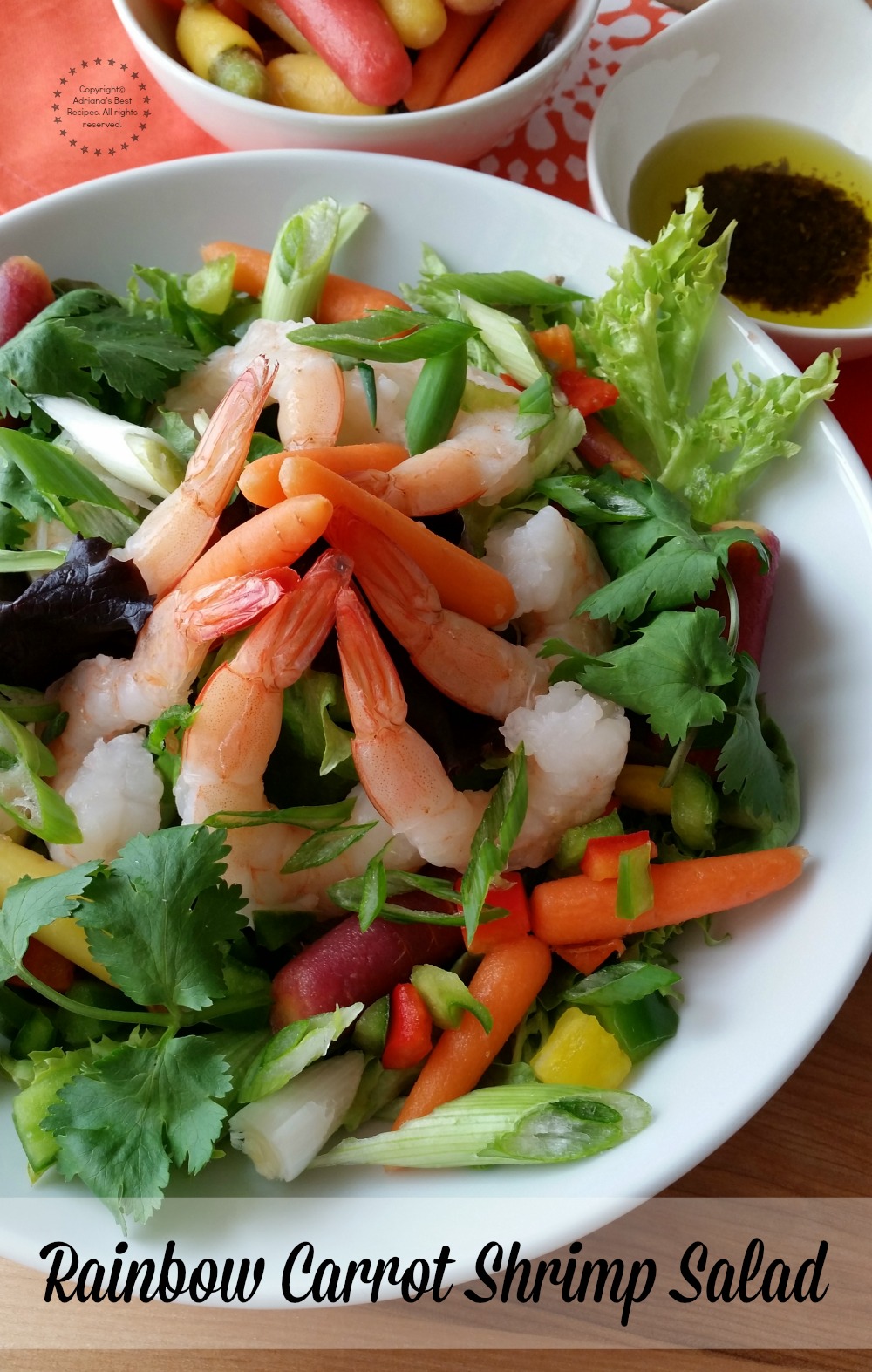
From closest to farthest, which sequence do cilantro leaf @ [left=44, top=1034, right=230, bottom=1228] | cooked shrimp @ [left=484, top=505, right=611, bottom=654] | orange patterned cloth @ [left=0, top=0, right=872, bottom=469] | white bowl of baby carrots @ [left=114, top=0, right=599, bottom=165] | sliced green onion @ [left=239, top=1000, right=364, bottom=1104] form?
cilantro leaf @ [left=44, top=1034, right=230, bottom=1228], sliced green onion @ [left=239, top=1000, right=364, bottom=1104], cooked shrimp @ [left=484, top=505, right=611, bottom=654], white bowl of baby carrots @ [left=114, top=0, right=599, bottom=165], orange patterned cloth @ [left=0, top=0, right=872, bottom=469]

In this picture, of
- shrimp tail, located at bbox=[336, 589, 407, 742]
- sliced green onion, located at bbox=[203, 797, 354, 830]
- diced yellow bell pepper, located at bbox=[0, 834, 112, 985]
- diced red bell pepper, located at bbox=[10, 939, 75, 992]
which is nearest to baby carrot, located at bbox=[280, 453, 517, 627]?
shrimp tail, located at bbox=[336, 589, 407, 742]

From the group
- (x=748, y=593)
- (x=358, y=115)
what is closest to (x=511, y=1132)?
(x=748, y=593)

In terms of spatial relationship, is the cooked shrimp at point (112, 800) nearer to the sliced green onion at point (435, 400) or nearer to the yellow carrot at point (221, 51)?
the sliced green onion at point (435, 400)

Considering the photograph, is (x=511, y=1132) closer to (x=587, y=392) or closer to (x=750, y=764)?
(x=750, y=764)

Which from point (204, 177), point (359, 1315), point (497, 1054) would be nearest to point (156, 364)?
point (204, 177)

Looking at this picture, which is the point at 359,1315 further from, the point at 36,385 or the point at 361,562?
the point at 36,385

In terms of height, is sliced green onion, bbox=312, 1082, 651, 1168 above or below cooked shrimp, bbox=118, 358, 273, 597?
below

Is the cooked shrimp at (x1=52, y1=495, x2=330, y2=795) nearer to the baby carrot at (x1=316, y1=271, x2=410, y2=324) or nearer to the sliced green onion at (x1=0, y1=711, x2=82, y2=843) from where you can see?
the sliced green onion at (x1=0, y1=711, x2=82, y2=843)
